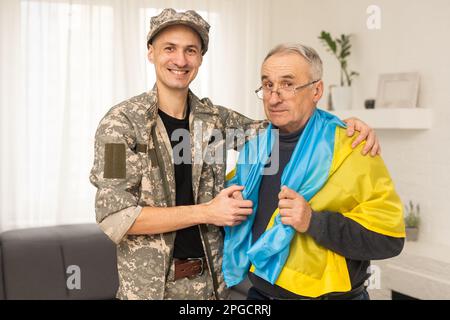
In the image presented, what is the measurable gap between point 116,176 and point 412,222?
2.43 meters

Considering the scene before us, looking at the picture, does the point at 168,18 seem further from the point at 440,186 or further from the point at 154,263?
the point at 440,186

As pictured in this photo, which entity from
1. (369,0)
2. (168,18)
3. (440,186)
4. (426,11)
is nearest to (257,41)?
(369,0)

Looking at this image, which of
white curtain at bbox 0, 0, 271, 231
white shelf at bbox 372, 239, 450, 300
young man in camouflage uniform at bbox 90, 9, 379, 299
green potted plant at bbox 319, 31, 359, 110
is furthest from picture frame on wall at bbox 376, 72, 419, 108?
young man in camouflage uniform at bbox 90, 9, 379, 299

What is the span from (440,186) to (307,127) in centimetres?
203

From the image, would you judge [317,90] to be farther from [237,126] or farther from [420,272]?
[420,272]

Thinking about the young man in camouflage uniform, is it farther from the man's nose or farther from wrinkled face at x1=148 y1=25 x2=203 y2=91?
the man's nose

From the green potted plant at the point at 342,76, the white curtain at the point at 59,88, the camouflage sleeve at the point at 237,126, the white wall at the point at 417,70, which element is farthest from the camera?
the green potted plant at the point at 342,76

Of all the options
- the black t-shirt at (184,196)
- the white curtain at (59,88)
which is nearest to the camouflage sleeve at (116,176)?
the black t-shirt at (184,196)

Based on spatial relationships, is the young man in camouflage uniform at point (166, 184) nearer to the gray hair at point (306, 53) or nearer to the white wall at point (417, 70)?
the gray hair at point (306, 53)

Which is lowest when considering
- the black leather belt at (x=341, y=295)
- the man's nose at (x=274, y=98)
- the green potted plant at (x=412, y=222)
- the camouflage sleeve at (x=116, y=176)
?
the green potted plant at (x=412, y=222)

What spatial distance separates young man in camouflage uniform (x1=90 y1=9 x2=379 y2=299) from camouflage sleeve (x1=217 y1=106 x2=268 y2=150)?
9 centimetres

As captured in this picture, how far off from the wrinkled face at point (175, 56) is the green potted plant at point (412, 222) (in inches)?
88.2

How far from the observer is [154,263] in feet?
5.61

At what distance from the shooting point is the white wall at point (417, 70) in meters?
3.38
